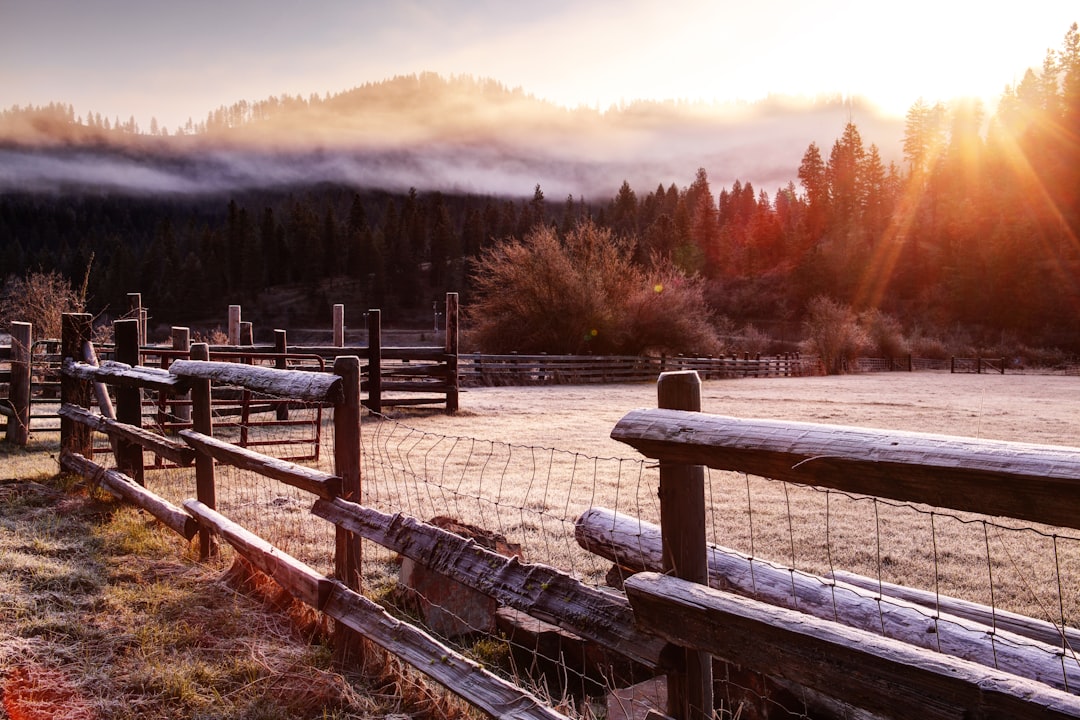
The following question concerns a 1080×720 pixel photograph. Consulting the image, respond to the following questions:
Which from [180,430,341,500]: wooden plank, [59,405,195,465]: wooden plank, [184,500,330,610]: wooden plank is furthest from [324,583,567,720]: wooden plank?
[59,405,195,465]: wooden plank

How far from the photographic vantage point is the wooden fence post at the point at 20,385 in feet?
35.5

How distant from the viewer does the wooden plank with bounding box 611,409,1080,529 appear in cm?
145

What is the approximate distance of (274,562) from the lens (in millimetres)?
4223

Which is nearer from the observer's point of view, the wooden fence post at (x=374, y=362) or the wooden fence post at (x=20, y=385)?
the wooden fence post at (x=20, y=385)

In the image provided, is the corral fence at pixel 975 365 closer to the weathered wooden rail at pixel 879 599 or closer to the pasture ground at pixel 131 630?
the pasture ground at pixel 131 630

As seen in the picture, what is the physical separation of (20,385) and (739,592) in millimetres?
11630

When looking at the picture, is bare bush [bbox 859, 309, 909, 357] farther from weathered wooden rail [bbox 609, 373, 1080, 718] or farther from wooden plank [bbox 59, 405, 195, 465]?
weathered wooden rail [bbox 609, 373, 1080, 718]

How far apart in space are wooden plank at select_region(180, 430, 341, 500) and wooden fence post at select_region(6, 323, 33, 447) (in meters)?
7.34

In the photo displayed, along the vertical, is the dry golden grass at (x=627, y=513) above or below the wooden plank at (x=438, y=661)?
below

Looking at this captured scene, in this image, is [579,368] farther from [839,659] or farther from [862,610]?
[839,659]

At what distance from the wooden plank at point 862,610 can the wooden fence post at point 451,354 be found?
12.7 meters

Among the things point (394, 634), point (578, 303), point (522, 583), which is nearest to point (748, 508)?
point (394, 634)

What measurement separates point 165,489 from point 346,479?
4917 mm

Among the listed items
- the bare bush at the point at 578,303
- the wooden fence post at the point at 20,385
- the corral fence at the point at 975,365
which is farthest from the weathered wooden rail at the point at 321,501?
the corral fence at the point at 975,365
